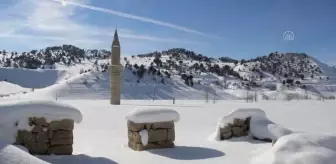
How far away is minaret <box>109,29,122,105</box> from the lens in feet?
90.8

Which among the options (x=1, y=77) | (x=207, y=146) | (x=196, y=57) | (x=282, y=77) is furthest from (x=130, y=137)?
(x=196, y=57)

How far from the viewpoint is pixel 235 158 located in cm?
822

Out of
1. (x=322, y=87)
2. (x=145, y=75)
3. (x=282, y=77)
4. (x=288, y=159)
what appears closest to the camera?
(x=288, y=159)

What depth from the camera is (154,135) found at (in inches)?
367

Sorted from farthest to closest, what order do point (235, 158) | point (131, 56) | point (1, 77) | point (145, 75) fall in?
point (131, 56) → point (1, 77) → point (145, 75) → point (235, 158)

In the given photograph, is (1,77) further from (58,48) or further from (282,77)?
(282,77)

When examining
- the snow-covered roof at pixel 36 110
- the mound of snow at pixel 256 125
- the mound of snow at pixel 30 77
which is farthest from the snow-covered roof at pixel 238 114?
the mound of snow at pixel 30 77

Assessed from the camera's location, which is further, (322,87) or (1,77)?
(322,87)

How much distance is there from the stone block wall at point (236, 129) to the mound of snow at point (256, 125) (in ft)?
0.35

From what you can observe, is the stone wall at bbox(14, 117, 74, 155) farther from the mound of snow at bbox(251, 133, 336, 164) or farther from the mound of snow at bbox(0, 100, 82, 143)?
the mound of snow at bbox(251, 133, 336, 164)

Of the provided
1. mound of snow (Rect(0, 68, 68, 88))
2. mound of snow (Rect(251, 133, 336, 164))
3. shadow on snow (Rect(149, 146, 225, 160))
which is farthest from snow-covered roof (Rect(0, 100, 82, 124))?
mound of snow (Rect(0, 68, 68, 88))

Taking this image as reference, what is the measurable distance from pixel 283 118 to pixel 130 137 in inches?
345

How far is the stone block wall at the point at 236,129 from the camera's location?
1096 cm

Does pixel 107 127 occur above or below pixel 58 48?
below
